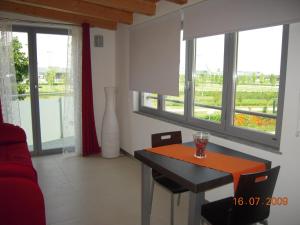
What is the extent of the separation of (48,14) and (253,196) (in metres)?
3.51

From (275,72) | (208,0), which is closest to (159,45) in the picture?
(208,0)

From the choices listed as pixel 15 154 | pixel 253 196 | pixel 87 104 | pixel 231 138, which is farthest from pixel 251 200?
pixel 87 104

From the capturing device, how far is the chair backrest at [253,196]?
4.60 feet

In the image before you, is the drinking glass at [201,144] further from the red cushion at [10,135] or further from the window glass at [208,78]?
the red cushion at [10,135]

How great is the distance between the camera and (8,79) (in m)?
3.70

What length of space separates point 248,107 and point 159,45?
4.80 feet

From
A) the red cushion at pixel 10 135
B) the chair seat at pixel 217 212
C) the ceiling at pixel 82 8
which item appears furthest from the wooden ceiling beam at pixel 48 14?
the chair seat at pixel 217 212

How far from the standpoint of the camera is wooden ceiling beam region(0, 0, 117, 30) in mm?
3406

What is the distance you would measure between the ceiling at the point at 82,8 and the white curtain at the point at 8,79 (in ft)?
1.12

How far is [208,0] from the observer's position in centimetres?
252

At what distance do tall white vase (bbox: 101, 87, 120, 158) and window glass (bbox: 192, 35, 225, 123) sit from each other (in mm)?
1603

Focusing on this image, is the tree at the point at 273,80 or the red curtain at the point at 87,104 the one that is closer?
the tree at the point at 273,80

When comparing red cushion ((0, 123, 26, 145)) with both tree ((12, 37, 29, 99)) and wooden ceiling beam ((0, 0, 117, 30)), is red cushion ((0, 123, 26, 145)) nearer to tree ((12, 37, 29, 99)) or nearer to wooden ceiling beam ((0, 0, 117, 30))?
tree ((12, 37, 29, 99))

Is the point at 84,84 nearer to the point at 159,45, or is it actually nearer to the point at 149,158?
the point at 159,45
